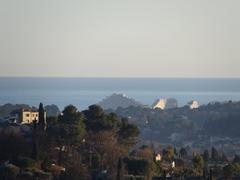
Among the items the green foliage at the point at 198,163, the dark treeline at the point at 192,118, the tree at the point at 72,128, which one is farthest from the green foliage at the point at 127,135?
the dark treeline at the point at 192,118

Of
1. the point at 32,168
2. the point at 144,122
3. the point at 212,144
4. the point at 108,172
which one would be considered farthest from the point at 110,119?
the point at 144,122

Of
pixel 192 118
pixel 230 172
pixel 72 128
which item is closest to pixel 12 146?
pixel 72 128

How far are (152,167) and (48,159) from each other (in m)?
3.27

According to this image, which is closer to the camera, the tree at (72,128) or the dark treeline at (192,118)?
the tree at (72,128)

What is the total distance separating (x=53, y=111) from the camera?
6750 cm

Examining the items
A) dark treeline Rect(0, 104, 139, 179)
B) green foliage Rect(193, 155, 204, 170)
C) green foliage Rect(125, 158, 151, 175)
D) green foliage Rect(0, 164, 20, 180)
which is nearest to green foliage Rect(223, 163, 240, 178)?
green foliage Rect(193, 155, 204, 170)

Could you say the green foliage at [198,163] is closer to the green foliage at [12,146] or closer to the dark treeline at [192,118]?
the green foliage at [12,146]

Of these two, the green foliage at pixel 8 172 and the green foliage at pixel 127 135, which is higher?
the green foliage at pixel 127 135

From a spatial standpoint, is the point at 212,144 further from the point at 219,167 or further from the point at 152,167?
the point at 152,167

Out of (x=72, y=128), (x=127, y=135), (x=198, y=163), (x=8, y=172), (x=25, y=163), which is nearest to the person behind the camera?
(x=8, y=172)

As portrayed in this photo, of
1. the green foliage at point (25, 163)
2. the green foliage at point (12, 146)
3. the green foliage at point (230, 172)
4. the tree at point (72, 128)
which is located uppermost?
the tree at point (72, 128)

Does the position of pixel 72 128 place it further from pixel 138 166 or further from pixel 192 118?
pixel 192 118

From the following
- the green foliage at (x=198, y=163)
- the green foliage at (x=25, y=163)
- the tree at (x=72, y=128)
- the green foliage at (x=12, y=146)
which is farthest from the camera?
the green foliage at (x=198, y=163)

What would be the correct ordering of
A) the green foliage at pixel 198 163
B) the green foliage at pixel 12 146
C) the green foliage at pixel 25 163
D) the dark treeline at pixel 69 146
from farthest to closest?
the green foliage at pixel 198 163 < the green foliage at pixel 12 146 < the dark treeline at pixel 69 146 < the green foliage at pixel 25 163
